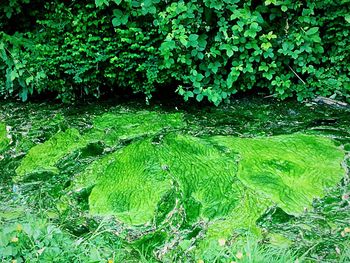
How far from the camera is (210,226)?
9.24ft

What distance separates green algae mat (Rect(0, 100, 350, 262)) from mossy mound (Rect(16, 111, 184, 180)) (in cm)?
1

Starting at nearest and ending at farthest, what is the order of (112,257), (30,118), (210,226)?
(112,257) < (210,226) < (30,118)

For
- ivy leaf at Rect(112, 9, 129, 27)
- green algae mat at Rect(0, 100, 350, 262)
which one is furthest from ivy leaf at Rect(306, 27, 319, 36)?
ivy leaf at Rect(112, 9, 129, 27)

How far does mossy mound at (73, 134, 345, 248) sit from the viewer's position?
2941 mm

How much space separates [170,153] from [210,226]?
3.16ft

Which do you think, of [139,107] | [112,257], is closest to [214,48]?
[139,107]

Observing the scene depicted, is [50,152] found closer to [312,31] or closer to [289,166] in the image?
[289,166]

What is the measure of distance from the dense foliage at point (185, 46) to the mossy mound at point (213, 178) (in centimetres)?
99

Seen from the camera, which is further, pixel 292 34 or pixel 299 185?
pixel 292 34

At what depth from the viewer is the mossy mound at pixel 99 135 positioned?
3676mm

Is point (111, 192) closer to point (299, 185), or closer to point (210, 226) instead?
point (210, 226)

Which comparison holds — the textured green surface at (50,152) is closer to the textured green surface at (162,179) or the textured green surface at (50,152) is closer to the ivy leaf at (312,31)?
the textured green surface at (162,179)

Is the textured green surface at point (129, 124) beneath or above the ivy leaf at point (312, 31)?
beneath

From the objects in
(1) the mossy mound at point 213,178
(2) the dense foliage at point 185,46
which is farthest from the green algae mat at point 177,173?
(2) the dense foliage at point 185,46
